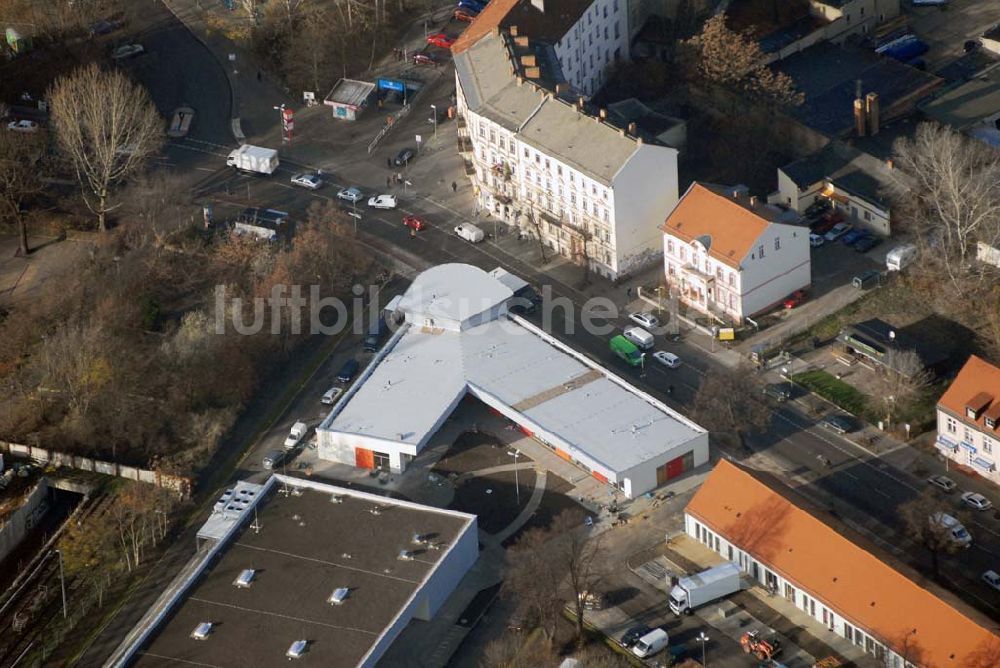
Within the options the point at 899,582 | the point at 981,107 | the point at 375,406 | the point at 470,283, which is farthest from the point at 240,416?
the point at 981,107

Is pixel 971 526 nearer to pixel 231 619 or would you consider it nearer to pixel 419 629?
pixel 419 629

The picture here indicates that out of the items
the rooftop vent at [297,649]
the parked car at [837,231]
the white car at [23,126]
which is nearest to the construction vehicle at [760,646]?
the rooftop vent at [297,649]

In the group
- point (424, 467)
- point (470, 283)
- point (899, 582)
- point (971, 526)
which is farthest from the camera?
point (470, 283)

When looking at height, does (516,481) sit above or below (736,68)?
below

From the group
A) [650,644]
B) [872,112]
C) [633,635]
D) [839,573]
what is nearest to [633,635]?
[633,635]

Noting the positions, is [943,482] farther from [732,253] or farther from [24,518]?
[24,518]

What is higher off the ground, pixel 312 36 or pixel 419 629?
pixel 312 36

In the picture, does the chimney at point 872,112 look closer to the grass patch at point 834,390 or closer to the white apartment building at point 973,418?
the grass patch at point 834,390
